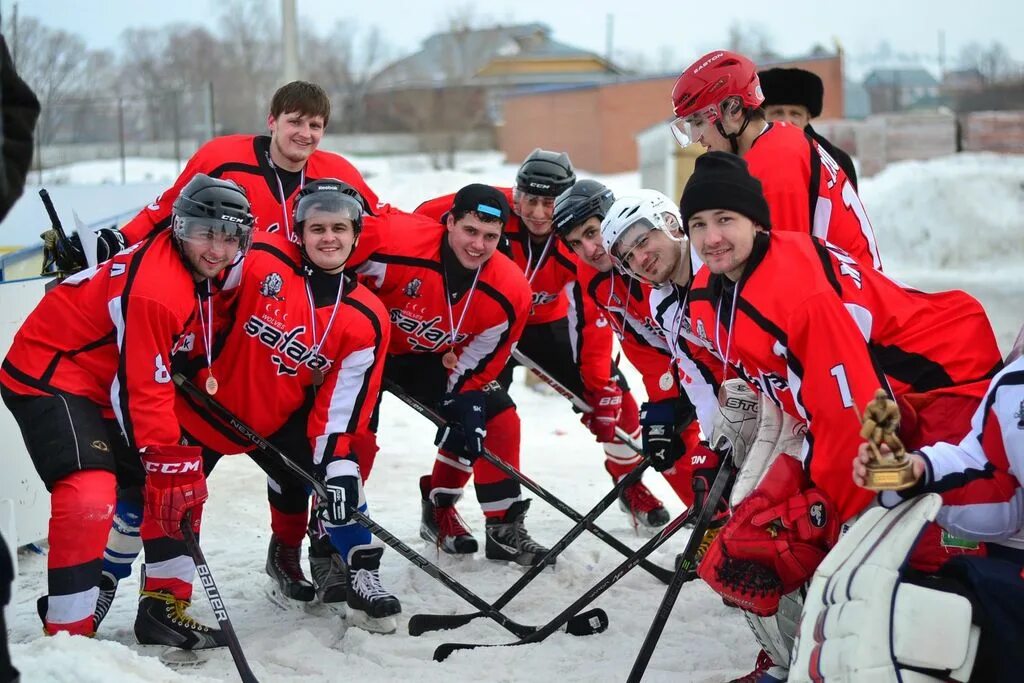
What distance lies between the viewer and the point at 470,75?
40688 mm

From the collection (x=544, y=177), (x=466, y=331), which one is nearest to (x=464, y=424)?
(x=466, y=331)

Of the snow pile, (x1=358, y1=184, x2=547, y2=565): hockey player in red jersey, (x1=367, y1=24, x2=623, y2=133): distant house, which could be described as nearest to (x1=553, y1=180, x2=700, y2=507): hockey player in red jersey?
(x1=358, y1=184, x2=547, y2=565): hockey player in red jersey

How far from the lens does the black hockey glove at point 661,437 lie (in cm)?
405

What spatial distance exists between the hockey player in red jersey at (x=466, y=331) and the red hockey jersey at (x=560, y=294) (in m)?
0.30

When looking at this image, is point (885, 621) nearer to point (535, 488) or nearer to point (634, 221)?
point (634, 221)

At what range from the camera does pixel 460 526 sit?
477 centimetres

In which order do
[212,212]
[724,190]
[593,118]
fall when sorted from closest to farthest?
[724,190] → [212,212] → [593,118]

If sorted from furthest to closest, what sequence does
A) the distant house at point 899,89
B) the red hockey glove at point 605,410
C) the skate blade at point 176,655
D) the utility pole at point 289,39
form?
the distant house at point 899,89 < the utility pole at point 289,39 < the red hockey glove at point 605,410 < the skate blade at point 176,655

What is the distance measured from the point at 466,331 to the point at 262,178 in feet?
3.08

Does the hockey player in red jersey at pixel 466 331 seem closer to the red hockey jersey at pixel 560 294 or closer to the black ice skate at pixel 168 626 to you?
the red hockey jersey at pixel 560 294

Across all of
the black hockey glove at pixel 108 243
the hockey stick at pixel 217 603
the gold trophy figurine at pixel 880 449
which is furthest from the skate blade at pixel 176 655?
the gold trophy figurine at pixel 880 449

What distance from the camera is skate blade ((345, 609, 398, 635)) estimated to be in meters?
3.88

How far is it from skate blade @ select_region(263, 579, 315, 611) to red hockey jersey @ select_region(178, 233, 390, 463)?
692 millimetres

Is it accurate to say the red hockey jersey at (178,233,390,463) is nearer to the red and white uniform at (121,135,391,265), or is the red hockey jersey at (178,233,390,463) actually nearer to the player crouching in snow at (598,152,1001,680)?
the red and white uniform at (121,135,391,265)
